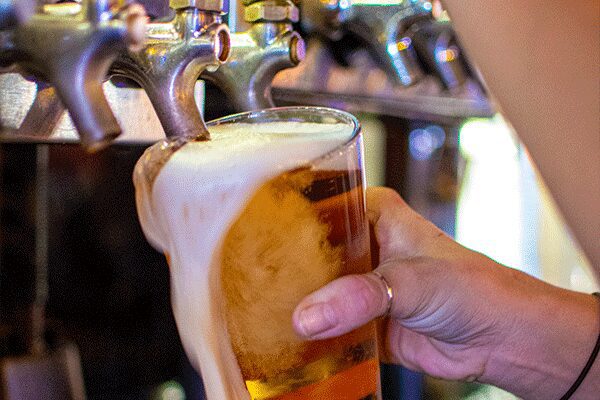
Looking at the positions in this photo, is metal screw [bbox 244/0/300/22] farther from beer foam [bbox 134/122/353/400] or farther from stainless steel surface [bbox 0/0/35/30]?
stainless steel surface [bbox 0/0/35/30]

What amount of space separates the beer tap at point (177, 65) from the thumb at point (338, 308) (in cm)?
15

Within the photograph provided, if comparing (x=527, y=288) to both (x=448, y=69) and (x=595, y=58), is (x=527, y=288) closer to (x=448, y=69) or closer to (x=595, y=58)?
(x=595, y=58)

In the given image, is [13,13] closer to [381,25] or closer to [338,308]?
[338,308]

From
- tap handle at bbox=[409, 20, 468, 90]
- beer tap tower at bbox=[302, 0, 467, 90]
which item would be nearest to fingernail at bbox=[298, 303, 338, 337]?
beer tap tower at bbox=[302, 0, 467, 90]

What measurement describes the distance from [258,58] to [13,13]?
34cm

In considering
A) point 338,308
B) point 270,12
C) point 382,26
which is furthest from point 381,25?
point 338,308

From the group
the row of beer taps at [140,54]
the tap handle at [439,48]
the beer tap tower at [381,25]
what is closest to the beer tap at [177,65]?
the row of beer taps at [140,54]

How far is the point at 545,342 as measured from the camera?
39.3 inches

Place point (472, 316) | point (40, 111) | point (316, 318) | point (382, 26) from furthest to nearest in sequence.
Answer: point (382, 26) < point (472, 316) < point (40, 111) < point (316, 318)

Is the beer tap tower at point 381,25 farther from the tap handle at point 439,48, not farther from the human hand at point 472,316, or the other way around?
the human hand at point 472,316

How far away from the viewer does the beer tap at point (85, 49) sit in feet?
1.69

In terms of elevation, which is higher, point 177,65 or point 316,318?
point 177,65

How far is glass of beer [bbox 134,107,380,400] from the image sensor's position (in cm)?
59

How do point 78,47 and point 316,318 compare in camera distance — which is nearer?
point 78,47
